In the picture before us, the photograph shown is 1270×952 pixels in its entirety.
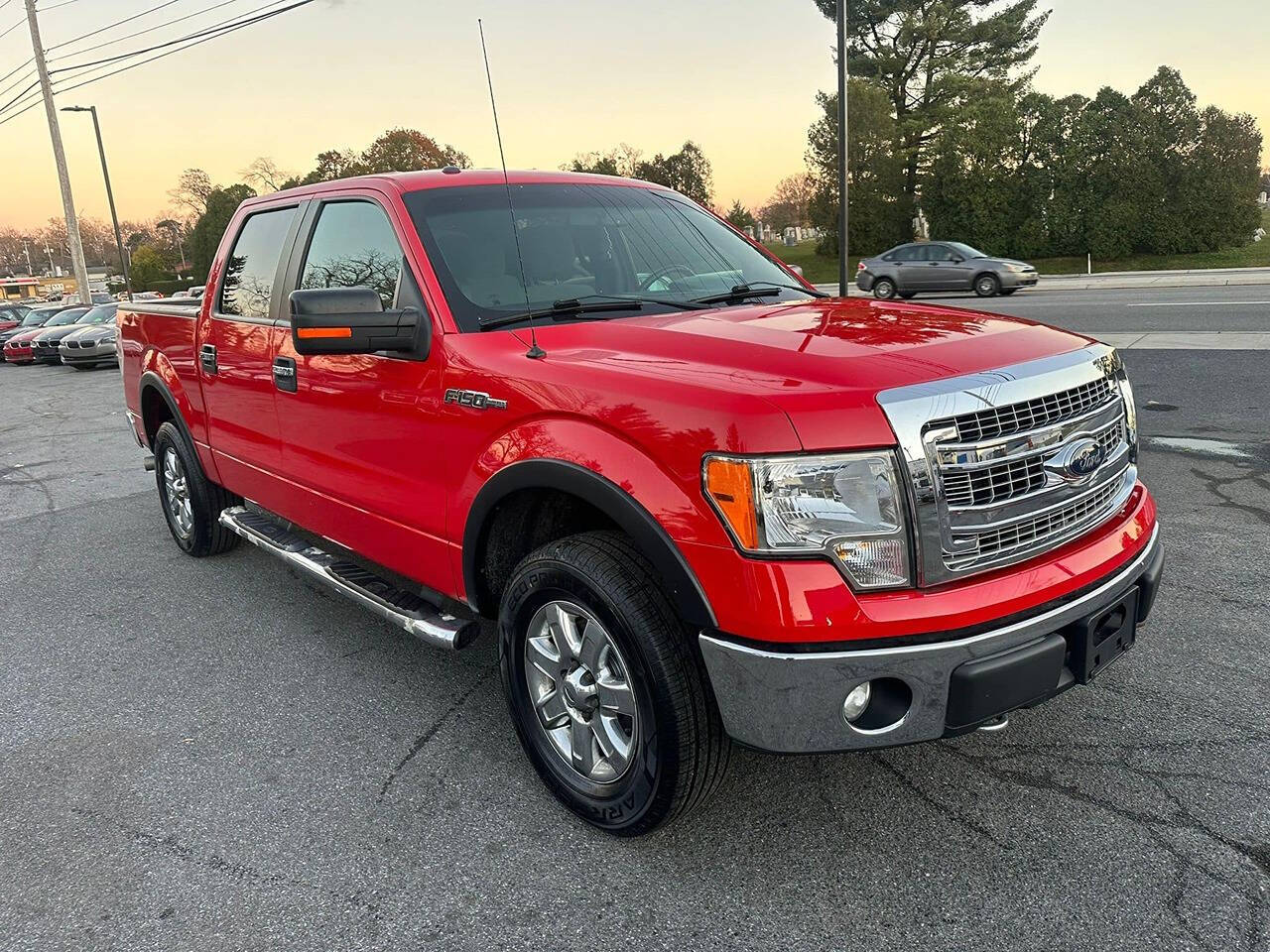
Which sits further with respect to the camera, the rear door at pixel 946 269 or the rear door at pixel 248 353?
the rear door at pixel 946 269

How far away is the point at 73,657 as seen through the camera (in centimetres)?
425

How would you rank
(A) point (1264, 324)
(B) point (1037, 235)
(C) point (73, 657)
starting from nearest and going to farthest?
(C) point (73, 657) < (A) point (1264, 324) < (B) point (1037, 235)

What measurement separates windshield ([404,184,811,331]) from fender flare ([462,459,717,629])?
62 cm

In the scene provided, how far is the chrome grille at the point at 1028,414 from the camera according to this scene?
224 centimetres

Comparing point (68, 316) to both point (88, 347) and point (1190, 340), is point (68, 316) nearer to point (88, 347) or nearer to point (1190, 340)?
point (88, 347)

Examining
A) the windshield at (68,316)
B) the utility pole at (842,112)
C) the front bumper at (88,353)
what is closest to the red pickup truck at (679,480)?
the utility pole at (842,112)

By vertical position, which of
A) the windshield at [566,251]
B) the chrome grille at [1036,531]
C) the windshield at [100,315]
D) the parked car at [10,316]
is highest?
the parked car at [10,316]

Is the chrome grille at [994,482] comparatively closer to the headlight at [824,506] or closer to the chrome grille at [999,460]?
the chrome grille at [999,460]

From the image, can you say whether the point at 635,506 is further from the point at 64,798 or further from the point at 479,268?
the point at 64,798

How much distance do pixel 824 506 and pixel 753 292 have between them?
1.63 meters

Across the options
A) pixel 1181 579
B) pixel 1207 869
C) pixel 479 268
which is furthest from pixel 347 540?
pixel 1181 579

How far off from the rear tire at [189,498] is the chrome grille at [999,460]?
4275 millimetres

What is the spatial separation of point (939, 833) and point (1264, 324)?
1333cm

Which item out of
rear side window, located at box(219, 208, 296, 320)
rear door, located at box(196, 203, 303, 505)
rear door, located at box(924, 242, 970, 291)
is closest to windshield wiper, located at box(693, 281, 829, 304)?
rear door, located at box(196, 203, 303, 505)
